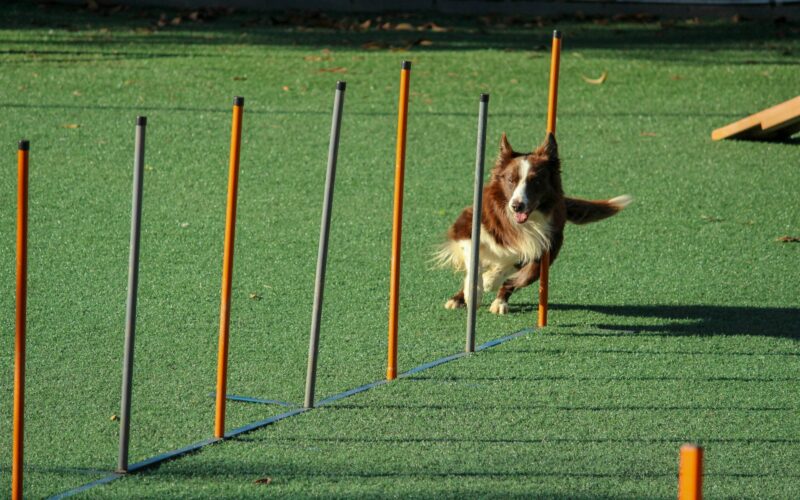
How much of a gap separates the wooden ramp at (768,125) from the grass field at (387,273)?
0.52ft

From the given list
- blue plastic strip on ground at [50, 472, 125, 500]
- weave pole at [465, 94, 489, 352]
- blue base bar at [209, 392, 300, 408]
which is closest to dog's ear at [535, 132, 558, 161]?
weave pole at [465, 94, 489, 352]

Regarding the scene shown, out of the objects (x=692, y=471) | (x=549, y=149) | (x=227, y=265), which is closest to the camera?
(x=692, y=471)

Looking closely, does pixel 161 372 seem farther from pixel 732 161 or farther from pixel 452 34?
pixel 452 34

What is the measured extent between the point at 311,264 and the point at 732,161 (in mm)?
4289

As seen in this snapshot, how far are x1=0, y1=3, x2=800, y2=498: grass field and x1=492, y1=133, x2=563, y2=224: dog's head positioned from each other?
659mm

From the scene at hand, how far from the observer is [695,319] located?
6547 millimetres

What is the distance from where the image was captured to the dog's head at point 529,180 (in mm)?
6207

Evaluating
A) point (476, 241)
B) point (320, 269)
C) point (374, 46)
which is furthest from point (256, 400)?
point (374, 46)

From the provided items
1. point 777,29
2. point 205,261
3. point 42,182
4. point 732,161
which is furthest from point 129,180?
point 777,29

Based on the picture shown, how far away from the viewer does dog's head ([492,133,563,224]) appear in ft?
20.4

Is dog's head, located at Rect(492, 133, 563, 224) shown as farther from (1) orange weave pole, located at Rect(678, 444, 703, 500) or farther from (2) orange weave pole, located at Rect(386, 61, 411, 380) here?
(1) orange weave pole, located at Rect(678, 444, 703, 500)

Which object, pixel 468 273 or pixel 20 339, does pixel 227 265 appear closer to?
pixel 20 339

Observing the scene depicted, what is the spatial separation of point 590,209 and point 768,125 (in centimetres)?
336

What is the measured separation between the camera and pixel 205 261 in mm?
7262
